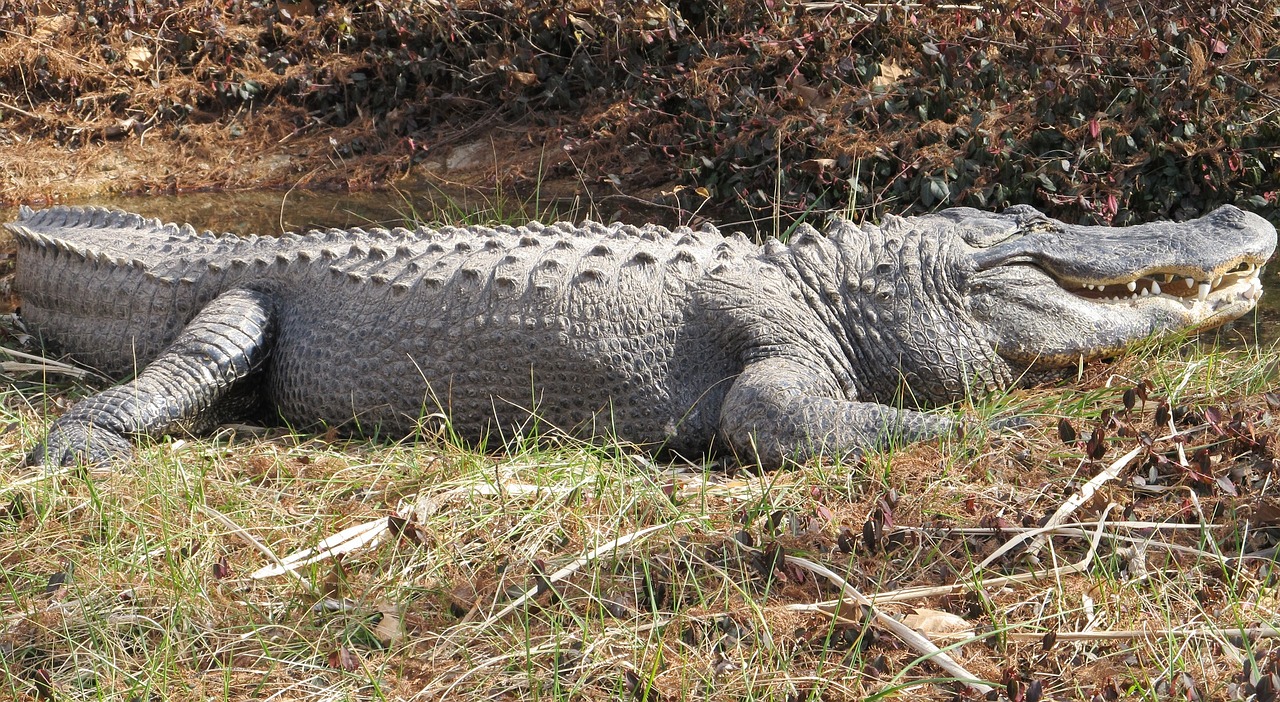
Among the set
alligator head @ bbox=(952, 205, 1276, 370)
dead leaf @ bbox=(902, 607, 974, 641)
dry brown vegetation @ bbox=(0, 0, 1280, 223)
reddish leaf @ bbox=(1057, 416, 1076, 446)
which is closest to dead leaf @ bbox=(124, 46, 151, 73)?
dry brown vegetation @ bbox=(0, 0, 1280, 223)

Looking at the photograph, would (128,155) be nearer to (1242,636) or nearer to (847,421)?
(847,421)

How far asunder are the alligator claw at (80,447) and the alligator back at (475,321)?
61 centimetres

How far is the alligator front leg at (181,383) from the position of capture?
412 cm

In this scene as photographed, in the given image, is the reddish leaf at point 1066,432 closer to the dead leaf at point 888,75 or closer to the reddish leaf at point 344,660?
the reddish leaf at point 344,660

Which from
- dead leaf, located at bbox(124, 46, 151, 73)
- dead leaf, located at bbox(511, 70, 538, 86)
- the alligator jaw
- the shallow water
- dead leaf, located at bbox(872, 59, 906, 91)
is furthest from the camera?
dead leaf, located at bbox(124, 46, 151, 73)

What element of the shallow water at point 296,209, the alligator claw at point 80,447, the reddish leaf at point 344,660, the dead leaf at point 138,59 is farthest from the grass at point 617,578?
the dead leaf at point 138,59

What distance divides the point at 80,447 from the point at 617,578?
7.05ft

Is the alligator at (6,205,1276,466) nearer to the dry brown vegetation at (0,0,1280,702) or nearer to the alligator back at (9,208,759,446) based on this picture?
the alligator back at (9,208,759,446)

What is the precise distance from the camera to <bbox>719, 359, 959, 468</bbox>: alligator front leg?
3.68 meters

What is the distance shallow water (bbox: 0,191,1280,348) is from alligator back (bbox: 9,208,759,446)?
1829 millimetres

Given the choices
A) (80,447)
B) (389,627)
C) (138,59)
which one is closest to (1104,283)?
(389,627)

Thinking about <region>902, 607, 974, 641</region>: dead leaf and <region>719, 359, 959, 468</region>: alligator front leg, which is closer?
<region>902, 607, 974, 641</region>: dead leaf

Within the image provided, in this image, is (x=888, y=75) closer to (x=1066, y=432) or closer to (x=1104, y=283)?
(x=1104, y=283)

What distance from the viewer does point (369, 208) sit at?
25.5 ft
